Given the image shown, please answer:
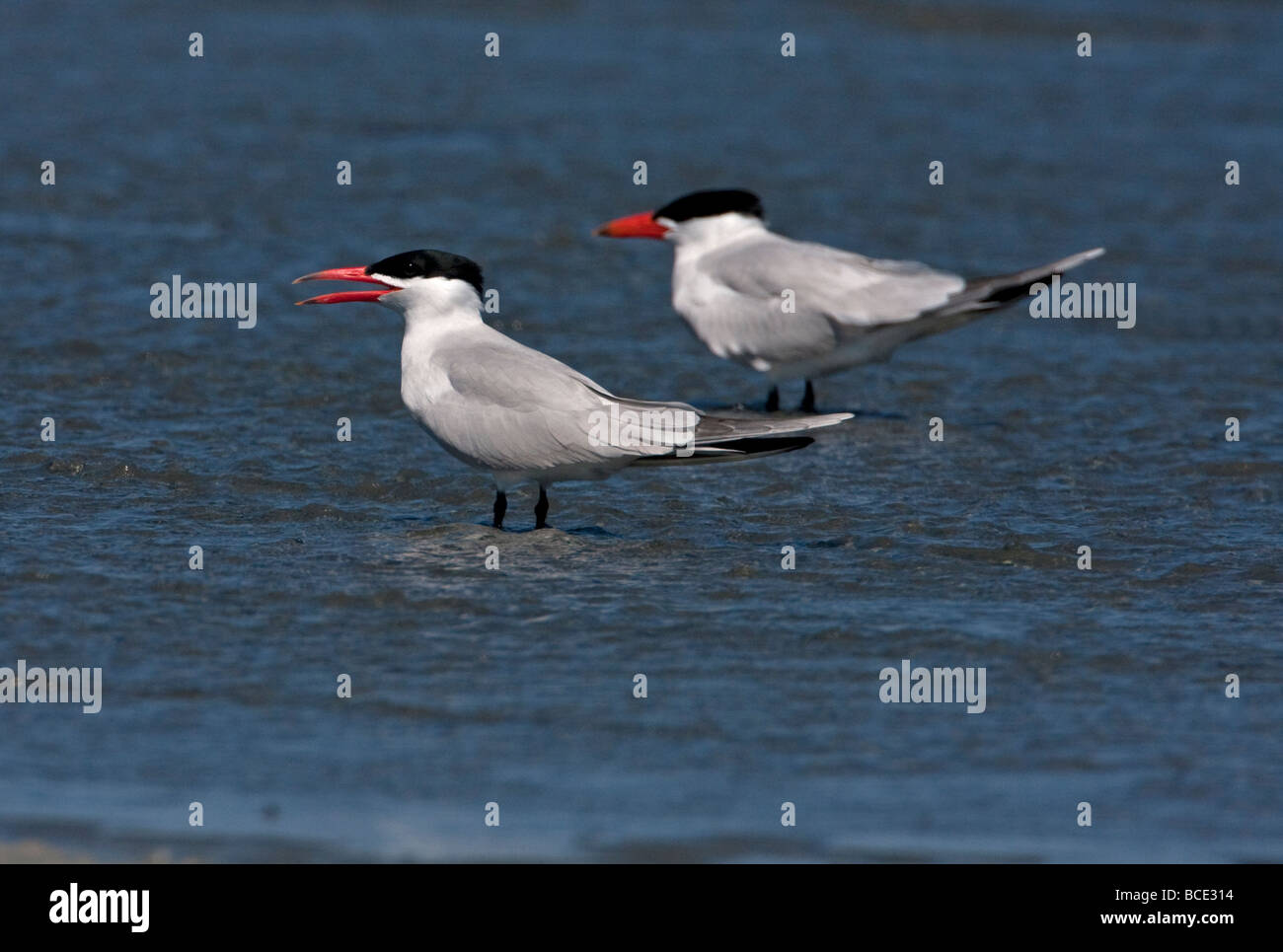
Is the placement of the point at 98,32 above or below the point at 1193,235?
above

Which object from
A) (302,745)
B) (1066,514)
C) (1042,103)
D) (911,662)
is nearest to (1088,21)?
→ (1042,103)

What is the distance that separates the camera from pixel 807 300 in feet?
29.0

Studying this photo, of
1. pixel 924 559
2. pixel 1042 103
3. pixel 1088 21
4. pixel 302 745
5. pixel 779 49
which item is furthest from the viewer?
pixel 1088 21

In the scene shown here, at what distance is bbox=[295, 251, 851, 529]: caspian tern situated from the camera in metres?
6.49

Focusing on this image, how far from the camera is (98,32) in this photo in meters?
16.2

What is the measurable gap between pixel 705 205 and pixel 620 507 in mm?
2610

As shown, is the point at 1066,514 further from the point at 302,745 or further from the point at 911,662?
the point at 302,745

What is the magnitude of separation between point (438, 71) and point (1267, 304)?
7481 mm

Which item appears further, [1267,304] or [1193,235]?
[1193,235]

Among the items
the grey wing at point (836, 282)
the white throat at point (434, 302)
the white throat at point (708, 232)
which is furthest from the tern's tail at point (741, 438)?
the white throat at point (708, 232)
